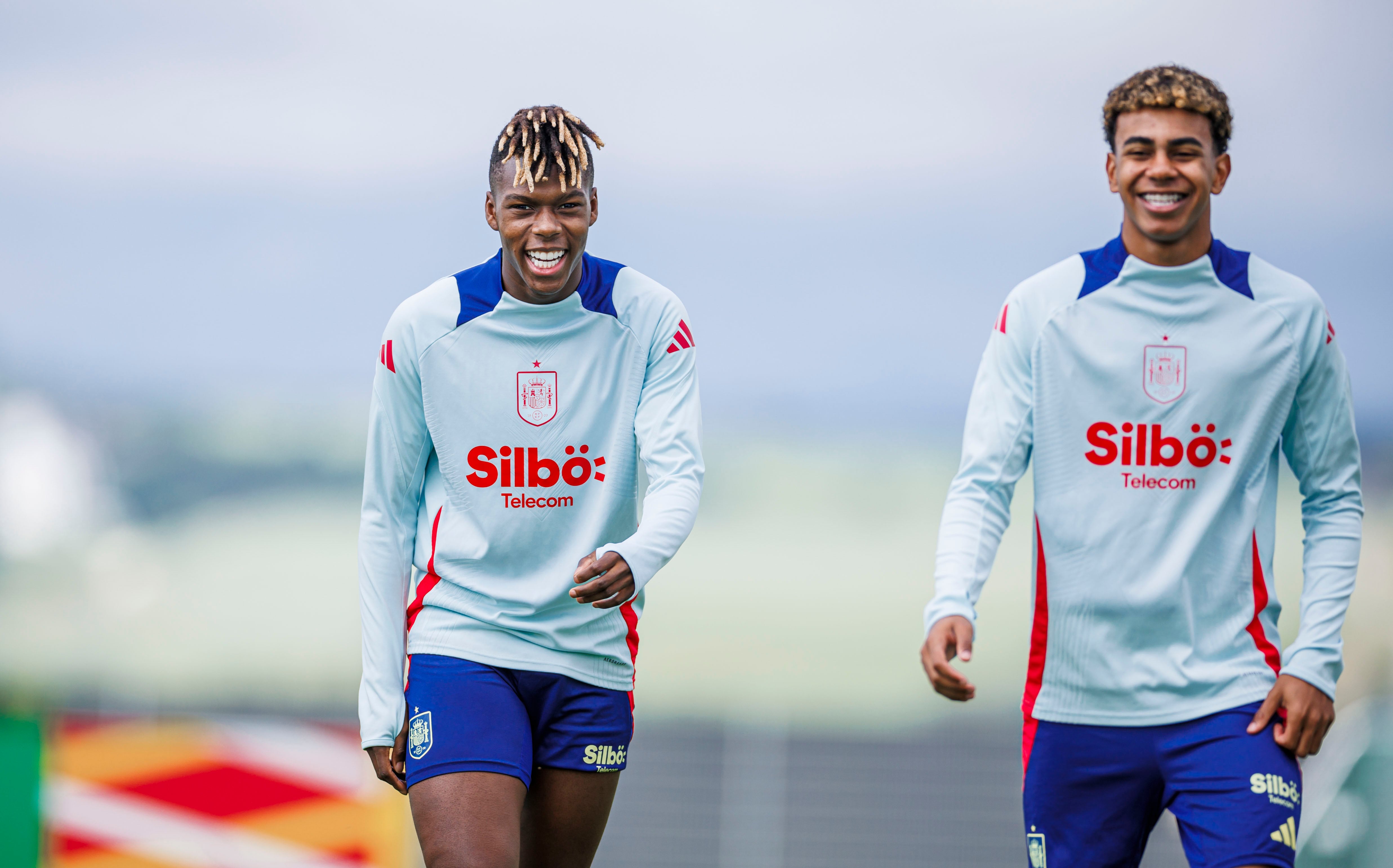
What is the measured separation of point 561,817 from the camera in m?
3.01

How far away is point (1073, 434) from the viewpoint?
279 cm

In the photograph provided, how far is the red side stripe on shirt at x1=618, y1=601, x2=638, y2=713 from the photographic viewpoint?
307 centimetres

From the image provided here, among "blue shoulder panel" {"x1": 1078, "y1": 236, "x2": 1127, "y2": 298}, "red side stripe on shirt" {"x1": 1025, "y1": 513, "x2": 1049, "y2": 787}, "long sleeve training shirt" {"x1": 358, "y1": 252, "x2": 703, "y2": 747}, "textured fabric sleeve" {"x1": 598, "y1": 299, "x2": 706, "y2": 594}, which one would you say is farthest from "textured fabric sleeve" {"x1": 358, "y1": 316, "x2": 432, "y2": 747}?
"blue shoulder panel" {"x1": 1078, "y1": 236, "x2": 1127, "y2": 298}

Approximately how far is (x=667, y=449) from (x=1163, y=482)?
3.25 feet

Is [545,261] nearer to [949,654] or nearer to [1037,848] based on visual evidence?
[949,654]

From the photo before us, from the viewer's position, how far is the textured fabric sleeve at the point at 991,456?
108 inches

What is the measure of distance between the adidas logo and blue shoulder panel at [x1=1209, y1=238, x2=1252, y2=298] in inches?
42.9

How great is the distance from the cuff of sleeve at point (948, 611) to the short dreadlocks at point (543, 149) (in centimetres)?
113

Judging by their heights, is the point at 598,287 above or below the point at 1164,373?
above

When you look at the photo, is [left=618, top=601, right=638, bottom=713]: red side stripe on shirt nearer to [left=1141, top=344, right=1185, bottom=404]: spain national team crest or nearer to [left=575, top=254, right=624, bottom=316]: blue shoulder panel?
[left=575, top=254, right=624, bottom=316]: blue shoulder panel

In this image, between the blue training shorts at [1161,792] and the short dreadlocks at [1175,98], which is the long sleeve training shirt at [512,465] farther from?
the short dreadlocks at [1175,98]

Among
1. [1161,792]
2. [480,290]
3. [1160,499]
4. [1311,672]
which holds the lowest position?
[1161,792]

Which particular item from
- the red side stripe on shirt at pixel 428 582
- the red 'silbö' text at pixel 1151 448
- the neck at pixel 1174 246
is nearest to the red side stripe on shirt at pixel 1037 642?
the red 'silbö' text at pixel 1151 448

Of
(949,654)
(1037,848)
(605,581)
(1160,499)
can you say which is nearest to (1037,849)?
(1037,848)
